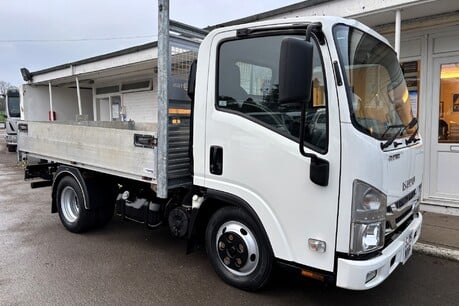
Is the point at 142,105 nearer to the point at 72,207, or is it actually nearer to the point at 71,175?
the point at 72,207

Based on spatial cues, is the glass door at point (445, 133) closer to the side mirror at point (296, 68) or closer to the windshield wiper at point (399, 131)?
the windshield wiper at point (399, 131)

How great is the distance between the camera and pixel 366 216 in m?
2.66

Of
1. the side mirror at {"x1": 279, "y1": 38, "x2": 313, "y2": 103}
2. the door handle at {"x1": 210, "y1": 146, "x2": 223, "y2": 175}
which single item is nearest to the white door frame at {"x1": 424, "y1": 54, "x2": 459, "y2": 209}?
the door handle at {"x1": 210, "y1": 146, "x2": 223, "y2": 175}

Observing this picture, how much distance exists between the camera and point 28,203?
24.1 feet

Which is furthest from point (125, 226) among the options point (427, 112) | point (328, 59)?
point (427, 112)

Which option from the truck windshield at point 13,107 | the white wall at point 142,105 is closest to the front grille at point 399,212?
the white wall at point 142,105

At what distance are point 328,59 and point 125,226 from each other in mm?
4202

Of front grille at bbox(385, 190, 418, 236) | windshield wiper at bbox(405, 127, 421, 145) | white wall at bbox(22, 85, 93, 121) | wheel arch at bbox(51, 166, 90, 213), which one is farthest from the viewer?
white wall at bbox(22, 85, 93, 121)

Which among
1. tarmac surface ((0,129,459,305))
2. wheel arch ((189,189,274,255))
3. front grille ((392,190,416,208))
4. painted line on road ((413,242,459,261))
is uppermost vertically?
front grille ((392,190,416,208))

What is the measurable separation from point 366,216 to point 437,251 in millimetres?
2368

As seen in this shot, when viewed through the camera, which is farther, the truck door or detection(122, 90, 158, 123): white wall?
detection(122, 90, 158, 123): white wall

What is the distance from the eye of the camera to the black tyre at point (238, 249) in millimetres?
3275

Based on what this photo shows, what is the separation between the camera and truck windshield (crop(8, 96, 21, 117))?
62.6ft

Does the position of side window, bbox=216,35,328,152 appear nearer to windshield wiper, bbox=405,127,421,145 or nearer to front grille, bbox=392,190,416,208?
front grille, bbox=392,190,416,208
